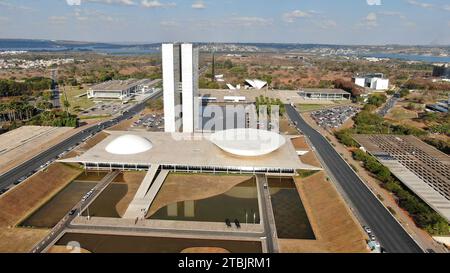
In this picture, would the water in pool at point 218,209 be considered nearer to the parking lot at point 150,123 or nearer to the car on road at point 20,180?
the car on road at point 20,180

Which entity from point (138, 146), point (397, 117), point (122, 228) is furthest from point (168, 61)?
point (397, 117)

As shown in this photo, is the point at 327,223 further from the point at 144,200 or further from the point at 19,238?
the point at 19,238

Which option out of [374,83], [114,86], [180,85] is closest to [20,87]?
[114,86]

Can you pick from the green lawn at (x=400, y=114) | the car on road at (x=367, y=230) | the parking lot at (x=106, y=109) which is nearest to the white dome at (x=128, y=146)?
the car on road at (x=367, y=230)

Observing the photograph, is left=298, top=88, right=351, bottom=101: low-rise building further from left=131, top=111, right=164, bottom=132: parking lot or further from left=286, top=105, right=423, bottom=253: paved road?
left=131, top=111, right=164, bottom=132: parking lot

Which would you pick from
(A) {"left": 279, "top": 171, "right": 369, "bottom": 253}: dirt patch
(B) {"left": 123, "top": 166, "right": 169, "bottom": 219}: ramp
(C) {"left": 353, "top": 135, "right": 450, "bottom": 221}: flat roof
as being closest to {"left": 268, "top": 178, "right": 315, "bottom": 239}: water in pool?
(A) {"left": 279, "top": 171, "right": 369, "bottom": 253}: dirt patch
